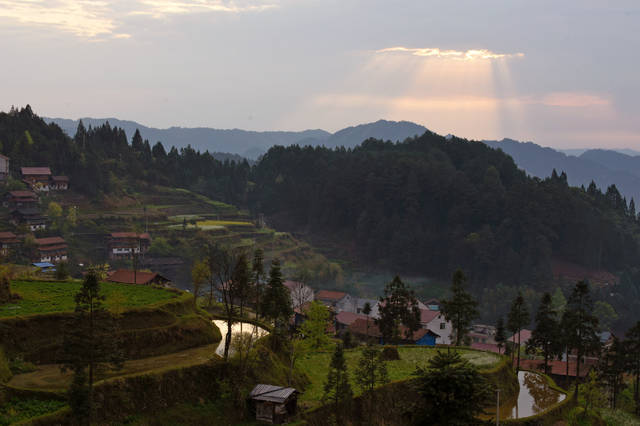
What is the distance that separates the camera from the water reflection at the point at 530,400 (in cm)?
2789

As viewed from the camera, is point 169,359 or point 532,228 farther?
point 532,228

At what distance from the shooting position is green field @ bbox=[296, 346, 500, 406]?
25.5 metres

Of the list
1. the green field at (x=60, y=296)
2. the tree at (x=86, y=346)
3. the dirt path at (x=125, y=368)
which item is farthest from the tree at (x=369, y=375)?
the green field at (x=60, y=296)

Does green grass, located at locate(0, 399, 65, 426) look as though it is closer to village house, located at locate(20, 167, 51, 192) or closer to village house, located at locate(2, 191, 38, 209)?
village house, located at locate(2, 191, 38, 209)

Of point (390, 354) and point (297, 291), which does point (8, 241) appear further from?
point (390, 354)

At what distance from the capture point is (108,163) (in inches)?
4267

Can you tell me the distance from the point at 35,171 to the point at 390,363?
3099 inches

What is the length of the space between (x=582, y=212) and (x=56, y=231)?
90953 millimetres

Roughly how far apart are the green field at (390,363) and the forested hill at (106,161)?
74845 millimetres

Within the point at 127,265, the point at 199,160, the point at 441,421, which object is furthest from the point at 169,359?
the point at 199,160

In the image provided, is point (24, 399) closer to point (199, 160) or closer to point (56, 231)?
point (56, 231)

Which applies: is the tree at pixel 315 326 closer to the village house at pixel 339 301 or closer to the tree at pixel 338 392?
the tree at pixel 338 392

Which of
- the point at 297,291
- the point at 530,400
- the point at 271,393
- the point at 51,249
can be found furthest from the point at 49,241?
the point at 530,400

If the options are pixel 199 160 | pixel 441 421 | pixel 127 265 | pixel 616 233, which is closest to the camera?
pixel 441 421
